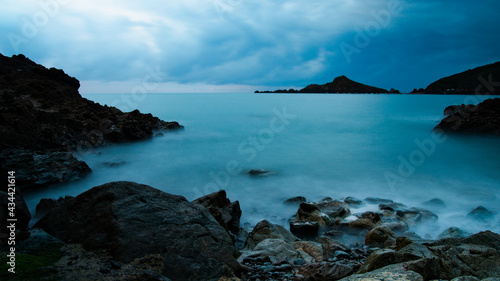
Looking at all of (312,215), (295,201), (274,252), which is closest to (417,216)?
(312,215)

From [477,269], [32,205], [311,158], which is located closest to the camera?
[477,269]

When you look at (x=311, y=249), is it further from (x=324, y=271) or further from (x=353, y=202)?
(x=353, y=202)

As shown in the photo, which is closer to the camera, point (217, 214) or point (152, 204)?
point (152, 204)

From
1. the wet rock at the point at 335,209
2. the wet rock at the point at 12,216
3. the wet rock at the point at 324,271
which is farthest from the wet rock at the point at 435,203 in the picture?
the wet rock at the point at 12,216

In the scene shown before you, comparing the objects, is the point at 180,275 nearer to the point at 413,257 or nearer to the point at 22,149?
the point at 413,257

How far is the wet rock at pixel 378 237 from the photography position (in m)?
7.60

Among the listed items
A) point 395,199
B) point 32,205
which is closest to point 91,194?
point 32,205

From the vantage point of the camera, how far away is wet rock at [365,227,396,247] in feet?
24.9

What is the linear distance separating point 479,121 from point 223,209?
26332 millimetres

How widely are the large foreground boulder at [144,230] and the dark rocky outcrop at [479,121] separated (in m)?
27.8

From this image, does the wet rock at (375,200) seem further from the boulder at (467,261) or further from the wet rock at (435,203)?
the boulder at (467,261)

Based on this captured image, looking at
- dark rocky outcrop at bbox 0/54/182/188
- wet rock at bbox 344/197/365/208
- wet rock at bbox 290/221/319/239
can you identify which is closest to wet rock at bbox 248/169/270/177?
wet rock at bbox 344/197/365/208

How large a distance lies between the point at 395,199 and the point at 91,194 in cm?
1094

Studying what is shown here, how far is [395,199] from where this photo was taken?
1185 cm
